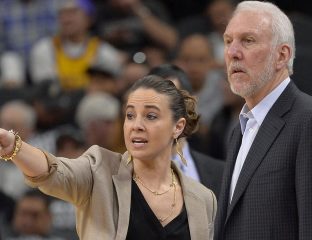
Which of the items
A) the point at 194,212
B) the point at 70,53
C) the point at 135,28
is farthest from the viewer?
the point at 135,28

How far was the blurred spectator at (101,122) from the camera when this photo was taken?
715 cm

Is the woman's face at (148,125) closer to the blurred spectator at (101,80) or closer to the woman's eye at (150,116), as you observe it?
the woman's eye at (150,116)

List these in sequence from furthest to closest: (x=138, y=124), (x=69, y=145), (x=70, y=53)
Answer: (x=70, y=53)
(x=69, y=145)
(x=138, y=124)

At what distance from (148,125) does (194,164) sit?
110 centimetres

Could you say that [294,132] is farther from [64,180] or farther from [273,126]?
[64,180]

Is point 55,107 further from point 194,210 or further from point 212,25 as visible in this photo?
point 194,210

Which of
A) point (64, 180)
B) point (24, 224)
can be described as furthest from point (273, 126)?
point (24, 224)

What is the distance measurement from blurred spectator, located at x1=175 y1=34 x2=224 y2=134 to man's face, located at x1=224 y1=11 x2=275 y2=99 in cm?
413

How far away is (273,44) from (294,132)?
1.31ft

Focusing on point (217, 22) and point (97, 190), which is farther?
point (217, 22)

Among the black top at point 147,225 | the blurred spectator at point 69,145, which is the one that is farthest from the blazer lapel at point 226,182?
the blurred spectator at point 69,145

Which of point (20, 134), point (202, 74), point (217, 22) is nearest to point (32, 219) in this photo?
point (20, 134)

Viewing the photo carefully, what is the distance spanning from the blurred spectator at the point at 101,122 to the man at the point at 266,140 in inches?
126

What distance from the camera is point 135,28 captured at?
8.94 m
